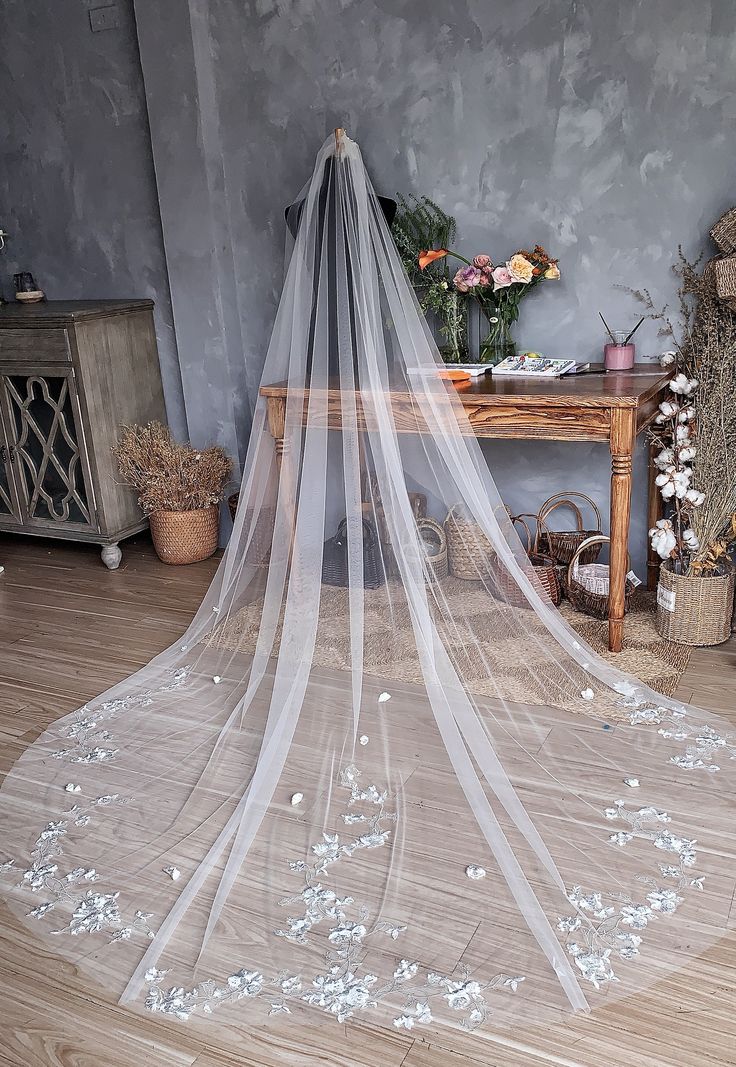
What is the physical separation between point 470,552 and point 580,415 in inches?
20.9

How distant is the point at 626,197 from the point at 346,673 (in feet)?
5.71

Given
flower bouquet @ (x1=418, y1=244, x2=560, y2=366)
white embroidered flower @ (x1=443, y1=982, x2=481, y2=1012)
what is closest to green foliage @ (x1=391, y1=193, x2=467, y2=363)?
flower bouquet @ (x1=418, y1=244, x2=560, y2=366)

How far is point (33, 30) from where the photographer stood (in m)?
3.97

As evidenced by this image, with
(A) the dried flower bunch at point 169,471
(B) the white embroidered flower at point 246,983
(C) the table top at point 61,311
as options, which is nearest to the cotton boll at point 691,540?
(B) the white embroidered flower at point 246,983

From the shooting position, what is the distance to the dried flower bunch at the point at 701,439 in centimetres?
270

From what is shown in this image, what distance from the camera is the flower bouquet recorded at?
3.02m

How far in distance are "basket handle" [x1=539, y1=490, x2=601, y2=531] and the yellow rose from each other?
756 mm

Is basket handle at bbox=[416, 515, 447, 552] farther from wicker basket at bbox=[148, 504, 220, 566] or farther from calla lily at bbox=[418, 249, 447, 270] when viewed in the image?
wicker basket at bbox=[148, 504, 220, 566]

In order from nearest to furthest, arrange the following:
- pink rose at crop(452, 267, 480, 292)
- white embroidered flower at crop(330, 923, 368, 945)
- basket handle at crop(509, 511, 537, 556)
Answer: white embroidered flower at crop(330, 923, 368, 945)
pink rose at crop(452, 267, 480, 292)
basket handle at crop(509, 511, 537, 556)

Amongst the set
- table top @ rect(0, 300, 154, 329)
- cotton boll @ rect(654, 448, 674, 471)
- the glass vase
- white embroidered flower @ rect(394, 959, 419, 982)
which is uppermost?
table top @ rect(0, 300, 154, 329)

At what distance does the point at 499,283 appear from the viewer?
3027 mm

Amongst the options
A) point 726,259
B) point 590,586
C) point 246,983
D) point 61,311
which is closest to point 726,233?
point 726,259

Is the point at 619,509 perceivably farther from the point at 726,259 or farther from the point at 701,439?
the point at 726,259

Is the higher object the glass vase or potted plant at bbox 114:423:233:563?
the glass vase
